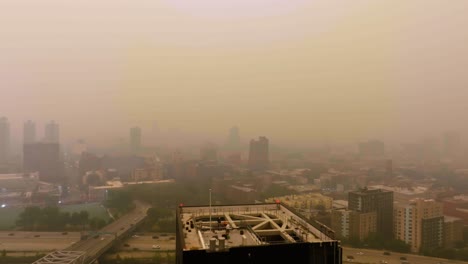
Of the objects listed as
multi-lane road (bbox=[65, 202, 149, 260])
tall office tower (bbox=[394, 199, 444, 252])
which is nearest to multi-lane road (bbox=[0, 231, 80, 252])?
multi-lane road (bbox=[65, 202, 149, 260])

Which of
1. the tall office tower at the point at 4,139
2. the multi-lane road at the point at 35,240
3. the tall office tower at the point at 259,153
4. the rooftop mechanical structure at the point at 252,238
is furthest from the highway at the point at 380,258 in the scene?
the tall office tower at the point at 4,139

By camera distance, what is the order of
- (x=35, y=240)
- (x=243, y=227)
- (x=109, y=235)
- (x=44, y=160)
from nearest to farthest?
(x=243, y=227) < (x=35, y=240) < (x=109, y=235) < (x=44, y=160)

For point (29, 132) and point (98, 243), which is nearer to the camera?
point (98, 243)

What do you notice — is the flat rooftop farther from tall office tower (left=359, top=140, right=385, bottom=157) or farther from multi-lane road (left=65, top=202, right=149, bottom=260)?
tall office tower (left=359, top=140, right=385, bottom=157)

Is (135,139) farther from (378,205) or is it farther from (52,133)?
(378,205)

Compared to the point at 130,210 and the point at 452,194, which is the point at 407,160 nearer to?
the point at 452,194

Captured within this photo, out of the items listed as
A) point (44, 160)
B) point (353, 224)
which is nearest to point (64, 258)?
point (353, 224)

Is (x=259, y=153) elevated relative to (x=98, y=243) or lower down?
elevated
